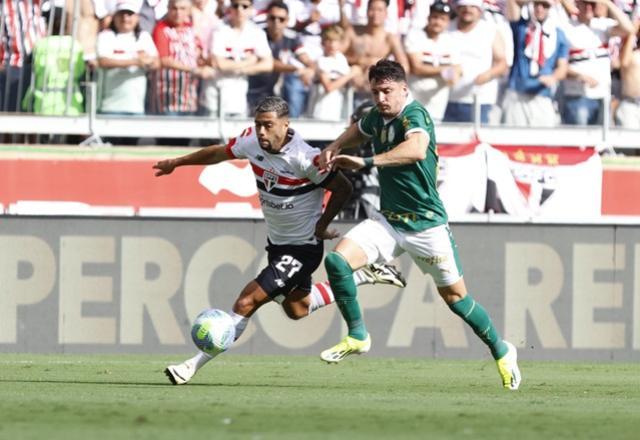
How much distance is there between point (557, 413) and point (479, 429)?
4.22 feet

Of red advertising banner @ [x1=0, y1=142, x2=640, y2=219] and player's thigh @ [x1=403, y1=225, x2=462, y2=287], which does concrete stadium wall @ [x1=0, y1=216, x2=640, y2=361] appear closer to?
red advertising banner @ [x1=0, y1=142, x2=640, y2=219]

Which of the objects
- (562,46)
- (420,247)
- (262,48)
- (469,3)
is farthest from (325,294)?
(562,46)

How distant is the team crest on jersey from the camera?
11719mm

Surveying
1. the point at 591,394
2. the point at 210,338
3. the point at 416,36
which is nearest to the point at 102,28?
the point at 416,36

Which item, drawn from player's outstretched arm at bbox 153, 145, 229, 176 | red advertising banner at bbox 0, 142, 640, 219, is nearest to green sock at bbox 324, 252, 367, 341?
player's outstretched arm at bbox 153, 145, 229, 176

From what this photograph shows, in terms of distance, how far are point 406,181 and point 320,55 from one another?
7335mm

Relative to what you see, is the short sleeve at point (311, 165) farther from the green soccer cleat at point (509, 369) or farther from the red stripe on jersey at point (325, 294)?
the green soccer cleat at point (509, 369)

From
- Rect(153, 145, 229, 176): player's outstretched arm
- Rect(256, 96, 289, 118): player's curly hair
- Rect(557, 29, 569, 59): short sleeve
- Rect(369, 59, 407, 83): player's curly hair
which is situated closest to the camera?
Rect(369, 59, 407, 83): player's curly hair

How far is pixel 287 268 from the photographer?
11.7 meters

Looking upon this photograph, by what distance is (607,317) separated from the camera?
17703mm

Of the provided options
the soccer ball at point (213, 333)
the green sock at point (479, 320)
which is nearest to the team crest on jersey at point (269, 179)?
the soccer ball at point (213, 333)

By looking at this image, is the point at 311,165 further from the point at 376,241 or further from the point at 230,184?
the point at 230,184

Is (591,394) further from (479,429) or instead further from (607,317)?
(607,317)

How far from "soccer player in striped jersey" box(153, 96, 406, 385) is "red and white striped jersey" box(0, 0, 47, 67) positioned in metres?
6.82
